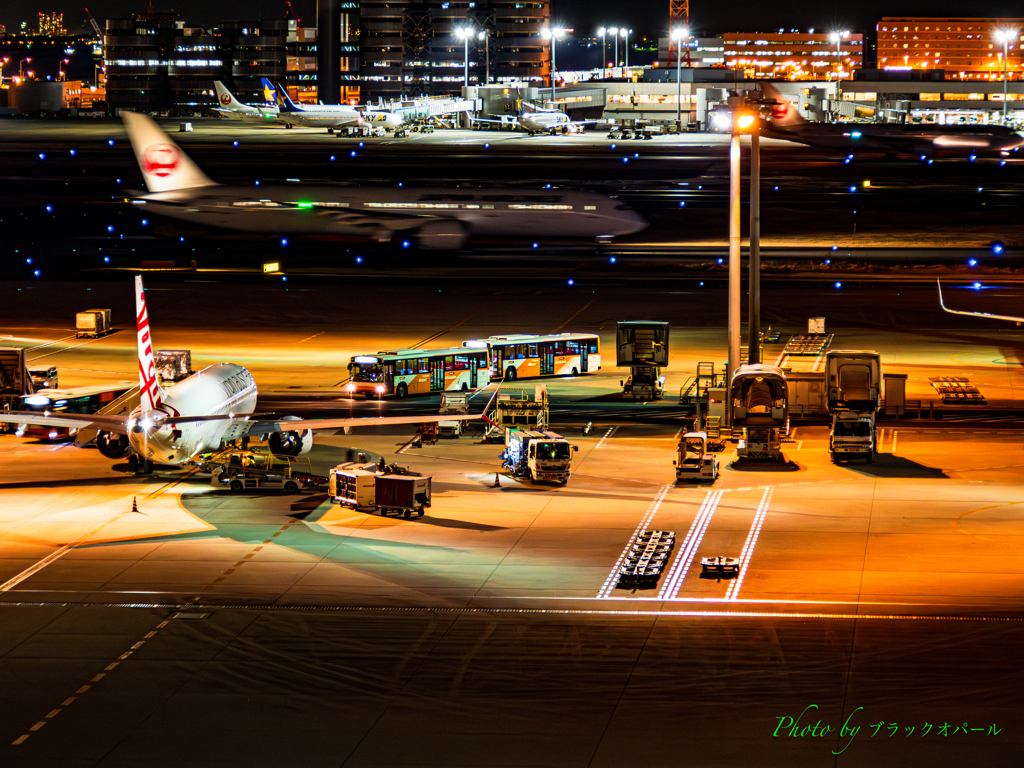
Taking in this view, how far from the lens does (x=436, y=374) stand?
2179 inches

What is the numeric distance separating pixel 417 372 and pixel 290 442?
1314 cm

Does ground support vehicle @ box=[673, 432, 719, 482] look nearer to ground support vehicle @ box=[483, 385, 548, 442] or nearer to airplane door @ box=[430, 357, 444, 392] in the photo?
ground support vehicle @ box=[483, 385, 548, 442]

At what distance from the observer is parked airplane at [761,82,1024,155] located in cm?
16975

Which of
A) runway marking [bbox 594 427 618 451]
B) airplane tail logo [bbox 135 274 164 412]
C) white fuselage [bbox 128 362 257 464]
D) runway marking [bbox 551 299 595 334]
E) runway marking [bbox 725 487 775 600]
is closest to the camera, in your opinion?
runway marking [bbox 725 487 775 600]

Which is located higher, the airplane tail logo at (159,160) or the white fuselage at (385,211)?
the airplane tail logo at (159,160)

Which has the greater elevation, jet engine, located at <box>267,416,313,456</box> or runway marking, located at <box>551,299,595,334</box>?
runway marking, located at <box>551,299,595,334</box>

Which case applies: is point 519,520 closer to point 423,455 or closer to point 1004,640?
point 423,455

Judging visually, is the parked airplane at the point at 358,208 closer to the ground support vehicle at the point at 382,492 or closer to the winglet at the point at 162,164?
the winglet at the point at 162,164

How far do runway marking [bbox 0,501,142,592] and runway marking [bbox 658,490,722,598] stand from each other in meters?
15.3

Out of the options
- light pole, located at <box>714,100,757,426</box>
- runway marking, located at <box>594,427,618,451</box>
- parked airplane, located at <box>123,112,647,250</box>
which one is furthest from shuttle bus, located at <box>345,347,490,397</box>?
parked airplane, located at <box>123,112,647,250</box>

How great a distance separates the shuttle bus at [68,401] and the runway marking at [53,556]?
1330cm

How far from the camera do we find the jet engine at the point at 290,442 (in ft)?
139

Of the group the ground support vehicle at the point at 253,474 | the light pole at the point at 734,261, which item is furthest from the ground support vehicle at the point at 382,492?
the light pole at the point at 734,261

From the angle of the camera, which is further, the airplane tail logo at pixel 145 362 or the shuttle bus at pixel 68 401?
the shuttle bus at pixel 68 401
